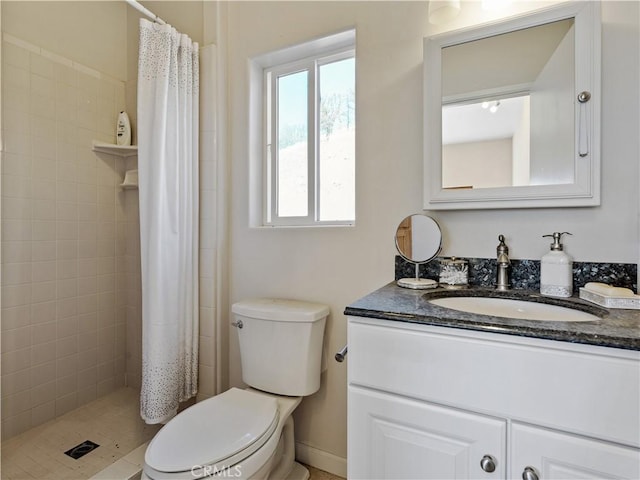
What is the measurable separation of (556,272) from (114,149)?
7.40 feet

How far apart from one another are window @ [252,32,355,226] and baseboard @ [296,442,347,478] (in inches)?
40.3

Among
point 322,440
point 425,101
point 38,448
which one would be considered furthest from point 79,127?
point 322,440

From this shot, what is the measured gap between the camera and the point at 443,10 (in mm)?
1154

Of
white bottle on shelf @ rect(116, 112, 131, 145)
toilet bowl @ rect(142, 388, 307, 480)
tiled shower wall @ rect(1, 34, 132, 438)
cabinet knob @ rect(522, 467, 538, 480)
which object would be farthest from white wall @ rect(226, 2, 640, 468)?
tiled shower wall @ rect(1, 34, 132, 438)

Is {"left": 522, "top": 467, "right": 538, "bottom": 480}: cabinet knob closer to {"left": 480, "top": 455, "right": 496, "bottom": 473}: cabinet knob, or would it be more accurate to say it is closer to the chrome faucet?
{"left": 480, "top": 455, "right": 496, "bottom": 473}: cabinet knob

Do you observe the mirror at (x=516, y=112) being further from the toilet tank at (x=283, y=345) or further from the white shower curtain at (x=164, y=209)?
the white shower curtain at (x=164, y=209)

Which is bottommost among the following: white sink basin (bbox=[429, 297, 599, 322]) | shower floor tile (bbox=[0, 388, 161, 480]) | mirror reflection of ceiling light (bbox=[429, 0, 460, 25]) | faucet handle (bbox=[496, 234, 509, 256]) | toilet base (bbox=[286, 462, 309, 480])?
toilet base (bbox=[286, 462, 309, 480])

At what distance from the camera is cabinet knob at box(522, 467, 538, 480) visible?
676mm

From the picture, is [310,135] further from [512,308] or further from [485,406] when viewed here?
[485,406]

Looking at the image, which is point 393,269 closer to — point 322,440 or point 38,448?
point 322,440

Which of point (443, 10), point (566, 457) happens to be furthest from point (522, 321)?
point (443, 10)

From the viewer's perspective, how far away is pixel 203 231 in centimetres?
164

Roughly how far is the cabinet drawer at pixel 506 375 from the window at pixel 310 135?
2.61 feet

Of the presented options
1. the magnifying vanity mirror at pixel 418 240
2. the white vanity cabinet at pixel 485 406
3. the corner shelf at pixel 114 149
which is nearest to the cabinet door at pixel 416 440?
the white vanity cabinet at pixel 485 406
